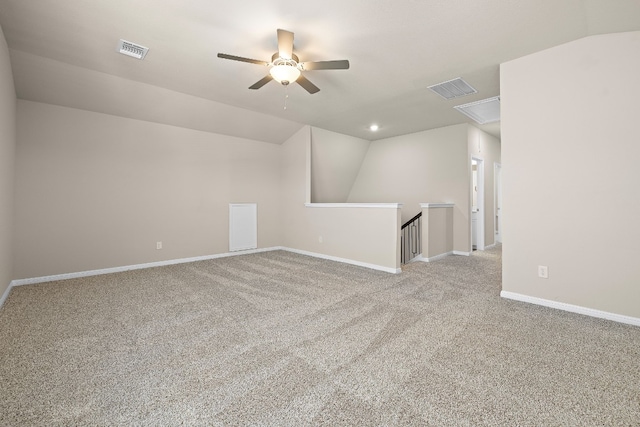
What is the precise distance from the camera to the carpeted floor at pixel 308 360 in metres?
1.45

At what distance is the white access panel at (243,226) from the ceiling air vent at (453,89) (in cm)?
412

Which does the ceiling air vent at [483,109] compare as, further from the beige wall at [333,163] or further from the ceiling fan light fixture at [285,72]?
the ceiling fan light fixture at [285,72]

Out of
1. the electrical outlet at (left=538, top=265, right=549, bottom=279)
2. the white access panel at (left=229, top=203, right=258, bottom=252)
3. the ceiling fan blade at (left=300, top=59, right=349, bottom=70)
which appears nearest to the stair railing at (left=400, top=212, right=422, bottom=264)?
the electrical outlet at (left=538, top=265, right=549, bottom=279)

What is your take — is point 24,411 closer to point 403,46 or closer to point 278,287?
point 278,287

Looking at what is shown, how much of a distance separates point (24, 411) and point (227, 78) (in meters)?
3.62

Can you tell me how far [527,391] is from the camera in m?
1.62

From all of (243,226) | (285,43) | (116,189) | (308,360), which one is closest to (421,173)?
(243,226)

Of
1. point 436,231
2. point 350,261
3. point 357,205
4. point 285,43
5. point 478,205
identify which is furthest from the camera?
point 478,205

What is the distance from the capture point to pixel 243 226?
5.94 metres

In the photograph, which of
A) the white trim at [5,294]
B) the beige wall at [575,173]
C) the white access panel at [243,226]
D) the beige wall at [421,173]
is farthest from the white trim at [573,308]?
the white trim at [5,294]

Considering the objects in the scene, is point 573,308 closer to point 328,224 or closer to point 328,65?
point 328,65

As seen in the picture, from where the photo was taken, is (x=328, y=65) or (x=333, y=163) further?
(x=333, y=163)

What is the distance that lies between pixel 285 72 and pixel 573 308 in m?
3.77

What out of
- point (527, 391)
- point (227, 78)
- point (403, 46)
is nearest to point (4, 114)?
point (227, 78)
